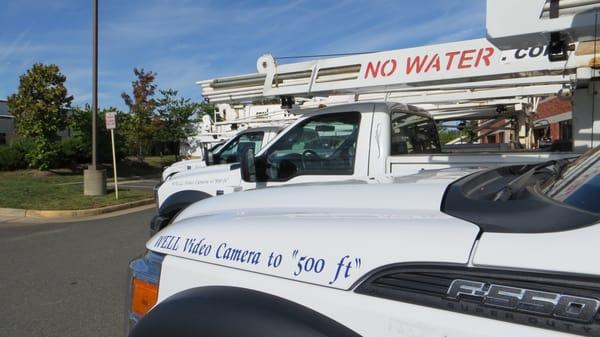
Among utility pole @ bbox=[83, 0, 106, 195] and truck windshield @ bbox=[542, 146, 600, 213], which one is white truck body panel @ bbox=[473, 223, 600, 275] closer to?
truck windshield @ bbox=[542, 146, 600, 213]

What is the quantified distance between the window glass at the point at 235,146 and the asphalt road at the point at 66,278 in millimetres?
2051

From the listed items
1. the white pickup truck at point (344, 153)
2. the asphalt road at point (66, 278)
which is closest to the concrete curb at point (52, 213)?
the asphalt road at point (66, 278)

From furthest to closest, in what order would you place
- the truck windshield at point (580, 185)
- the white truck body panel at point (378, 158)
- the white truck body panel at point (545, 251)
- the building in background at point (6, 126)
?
the building in background at point (6, 126)
the white truck body panel at point (378, 158)
the truck windshield at point (580, 185)
the white truck body panel at point (545, 251)

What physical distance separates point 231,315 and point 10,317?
381cm

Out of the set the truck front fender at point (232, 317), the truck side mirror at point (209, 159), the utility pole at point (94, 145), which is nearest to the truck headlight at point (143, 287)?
the truck front fender at point (232, 317)

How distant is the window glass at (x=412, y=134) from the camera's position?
4801mm

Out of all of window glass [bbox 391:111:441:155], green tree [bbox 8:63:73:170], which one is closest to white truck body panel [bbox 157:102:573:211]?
window glass [bbox 391:111:441:155]

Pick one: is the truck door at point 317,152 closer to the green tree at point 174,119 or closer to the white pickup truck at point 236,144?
the white pickup truck at point 236,144

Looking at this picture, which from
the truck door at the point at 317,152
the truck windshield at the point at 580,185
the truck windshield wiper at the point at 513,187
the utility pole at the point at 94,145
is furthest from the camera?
the utility pole at the point at 94,145

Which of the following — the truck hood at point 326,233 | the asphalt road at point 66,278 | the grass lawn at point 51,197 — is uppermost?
the truck hood at point 326,233

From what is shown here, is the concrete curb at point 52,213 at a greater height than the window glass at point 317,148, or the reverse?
the window glass at point 317,148

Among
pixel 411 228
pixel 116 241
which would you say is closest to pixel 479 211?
pixel 411 228

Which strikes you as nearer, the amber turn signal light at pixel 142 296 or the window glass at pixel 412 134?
the amber turn signal light at pixel 142 296

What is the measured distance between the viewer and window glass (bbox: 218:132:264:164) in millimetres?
9778
